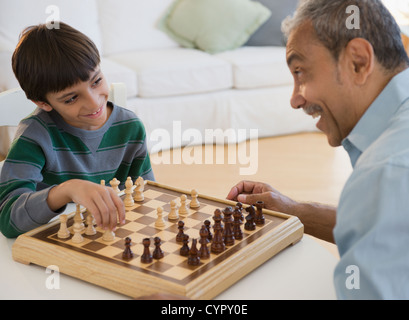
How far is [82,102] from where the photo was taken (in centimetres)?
180

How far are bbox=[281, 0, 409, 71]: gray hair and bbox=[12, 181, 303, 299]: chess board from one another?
16.9 inches

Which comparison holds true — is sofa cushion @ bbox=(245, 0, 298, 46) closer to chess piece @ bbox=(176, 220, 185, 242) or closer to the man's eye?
the man's eye

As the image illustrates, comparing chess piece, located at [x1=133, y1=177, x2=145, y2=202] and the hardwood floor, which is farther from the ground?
chess piece, located at [x1=133, y1=177, x2=145, y2=202]

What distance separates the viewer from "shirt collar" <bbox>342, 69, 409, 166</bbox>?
50.3 inches

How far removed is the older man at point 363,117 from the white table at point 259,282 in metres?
0.13

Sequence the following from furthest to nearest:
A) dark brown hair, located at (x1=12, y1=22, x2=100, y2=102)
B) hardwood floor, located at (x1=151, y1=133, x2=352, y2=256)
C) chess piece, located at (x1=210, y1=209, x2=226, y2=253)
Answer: hardwood floor, located at (x1=151, y1=133, x2=352, y2=256) < dark brown hair, located at (x1=12, y1=22, x2=100, y2=102) < chess piece, located at (x1=210, y1=209, x2=226, y2=253)

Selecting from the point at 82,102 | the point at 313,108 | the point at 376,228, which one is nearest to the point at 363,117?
the point at 313,108

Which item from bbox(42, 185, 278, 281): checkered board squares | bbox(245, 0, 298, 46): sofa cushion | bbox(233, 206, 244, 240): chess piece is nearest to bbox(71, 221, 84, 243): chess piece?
bbox(42, 185, 278, 281): checkered board squares

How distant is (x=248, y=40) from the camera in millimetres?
5082

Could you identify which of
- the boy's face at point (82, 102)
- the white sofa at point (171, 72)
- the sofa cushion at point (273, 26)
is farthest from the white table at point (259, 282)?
the sofa cushion at point (273, 26)

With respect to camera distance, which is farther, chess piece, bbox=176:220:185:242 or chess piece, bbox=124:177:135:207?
chess piece, bbox=124:177:135:207
